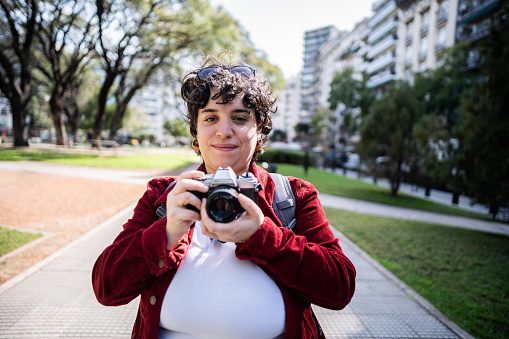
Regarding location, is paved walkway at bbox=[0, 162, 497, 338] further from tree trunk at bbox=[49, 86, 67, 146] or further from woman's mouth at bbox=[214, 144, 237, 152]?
tree trunk at bbox=[49, 86, 67, 146]

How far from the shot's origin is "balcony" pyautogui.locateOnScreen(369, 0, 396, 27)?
4185cm

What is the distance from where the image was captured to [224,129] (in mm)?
1384

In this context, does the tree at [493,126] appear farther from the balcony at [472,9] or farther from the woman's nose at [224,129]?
the balcony at [472,9]

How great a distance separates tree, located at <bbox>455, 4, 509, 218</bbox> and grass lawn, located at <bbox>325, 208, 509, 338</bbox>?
4.64ft

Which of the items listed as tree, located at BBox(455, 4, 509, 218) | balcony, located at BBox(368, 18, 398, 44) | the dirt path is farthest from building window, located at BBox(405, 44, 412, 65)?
the dirt path

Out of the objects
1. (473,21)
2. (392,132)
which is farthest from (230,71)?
(473,21)

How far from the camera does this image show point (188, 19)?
1884 cm

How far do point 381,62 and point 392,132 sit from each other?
3616cm

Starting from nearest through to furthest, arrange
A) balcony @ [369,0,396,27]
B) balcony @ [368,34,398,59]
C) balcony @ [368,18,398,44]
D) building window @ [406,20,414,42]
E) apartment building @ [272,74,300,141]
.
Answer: building window @ [406,20,414,42] < balcony @ [368,18,398,44] < balcony @ [368,34,398,59] < balcony @ [369,0,396,27] < apartment building @ [272,74,300,141]

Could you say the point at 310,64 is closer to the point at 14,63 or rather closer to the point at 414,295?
the point at 14,63

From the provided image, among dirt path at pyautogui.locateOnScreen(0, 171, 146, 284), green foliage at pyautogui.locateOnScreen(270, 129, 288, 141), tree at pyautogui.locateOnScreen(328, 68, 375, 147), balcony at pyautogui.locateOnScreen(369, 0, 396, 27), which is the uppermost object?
balcony at pyautogui.locateOnScreen(369, 0, 396, 27)

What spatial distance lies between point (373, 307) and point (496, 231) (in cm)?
807

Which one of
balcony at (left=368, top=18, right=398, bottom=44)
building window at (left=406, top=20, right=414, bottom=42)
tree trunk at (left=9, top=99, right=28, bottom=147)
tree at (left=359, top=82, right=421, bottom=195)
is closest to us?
tree trunk at (left=9, top=99, right=28, bottom=147)

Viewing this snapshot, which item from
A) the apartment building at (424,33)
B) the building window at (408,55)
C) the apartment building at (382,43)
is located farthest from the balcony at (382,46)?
the building window at (408,55)
